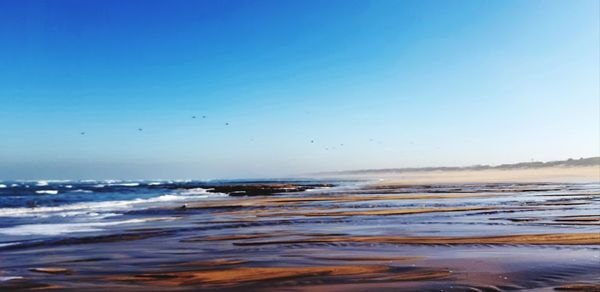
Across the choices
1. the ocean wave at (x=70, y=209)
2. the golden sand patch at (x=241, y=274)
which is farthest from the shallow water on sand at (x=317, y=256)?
the ocean wave at (x=70, y=209)

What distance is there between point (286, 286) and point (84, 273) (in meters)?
3.85

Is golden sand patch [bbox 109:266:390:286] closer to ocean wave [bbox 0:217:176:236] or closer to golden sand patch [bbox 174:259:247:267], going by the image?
golden sand patch [bbox 174:259:247:267]

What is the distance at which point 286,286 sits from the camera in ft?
24.9

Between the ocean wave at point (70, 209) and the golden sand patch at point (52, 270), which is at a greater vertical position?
the ocean wave at point (70, 209)

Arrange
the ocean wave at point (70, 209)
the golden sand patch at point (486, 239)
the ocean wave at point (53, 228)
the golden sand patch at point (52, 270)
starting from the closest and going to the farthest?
the golden sand patch at point (52, 270)
the golden sand patch at point (486, 239)
the ocean wave at point (53, 228)
the ocean wave at point (70, 209)

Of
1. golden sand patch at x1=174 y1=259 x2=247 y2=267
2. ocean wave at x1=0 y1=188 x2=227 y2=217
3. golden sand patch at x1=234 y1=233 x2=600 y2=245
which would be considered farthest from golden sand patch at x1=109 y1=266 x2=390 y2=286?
ocean wave at x1=0 y1=188 x2=227 y2=217

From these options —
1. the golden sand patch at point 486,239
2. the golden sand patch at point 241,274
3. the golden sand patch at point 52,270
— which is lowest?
the golden sand patch at point 486,239

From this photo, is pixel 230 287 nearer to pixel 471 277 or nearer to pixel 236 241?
pixel 471 277

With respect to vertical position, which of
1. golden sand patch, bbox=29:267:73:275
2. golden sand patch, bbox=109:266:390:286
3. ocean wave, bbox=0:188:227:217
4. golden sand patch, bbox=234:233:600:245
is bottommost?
golden sand patch, bbox=234:233:600:245

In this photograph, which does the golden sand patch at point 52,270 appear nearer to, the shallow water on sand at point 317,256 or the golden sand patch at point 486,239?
the shallow water on sand at point 317,256

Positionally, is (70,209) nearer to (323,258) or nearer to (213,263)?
(213,263)

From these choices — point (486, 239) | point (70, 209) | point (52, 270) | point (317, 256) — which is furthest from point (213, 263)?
point (70, 209)

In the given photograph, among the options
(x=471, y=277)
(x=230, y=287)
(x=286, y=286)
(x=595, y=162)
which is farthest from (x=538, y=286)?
(x=595, y=162)

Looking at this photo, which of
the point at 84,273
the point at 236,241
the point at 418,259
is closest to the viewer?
the point at 84,273
